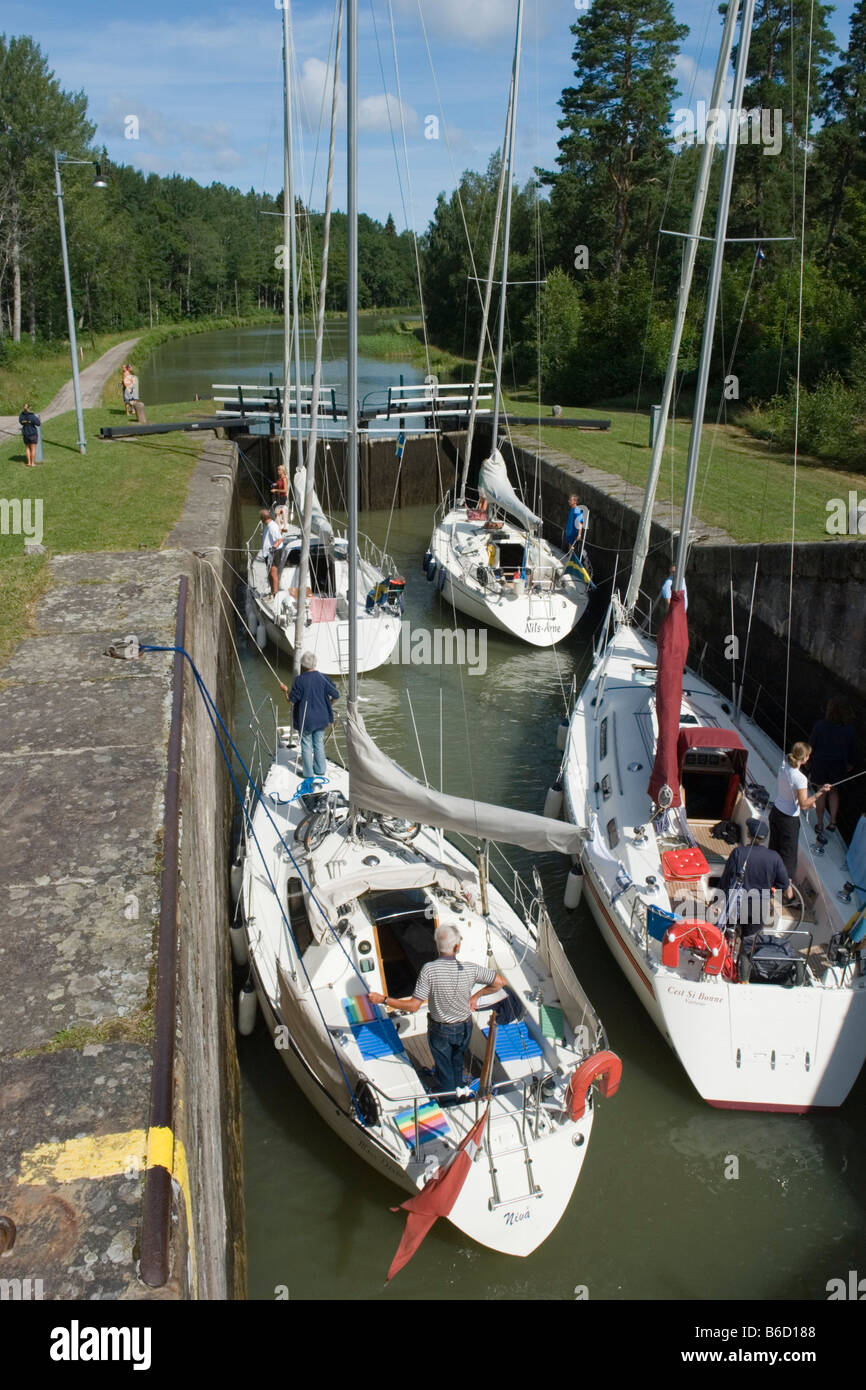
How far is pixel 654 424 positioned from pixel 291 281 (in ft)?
29.8

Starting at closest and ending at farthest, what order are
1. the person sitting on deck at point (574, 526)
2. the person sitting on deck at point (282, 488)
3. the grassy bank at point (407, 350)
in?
the person sitting on deck at point (574, 526) < the person sitting on deck at point (282, 488) < the grassy bank at point (407, 350)

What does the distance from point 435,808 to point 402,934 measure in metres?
1.55

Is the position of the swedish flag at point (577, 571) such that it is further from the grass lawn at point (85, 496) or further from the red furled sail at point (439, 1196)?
the red furled sail at point (439, 1196)

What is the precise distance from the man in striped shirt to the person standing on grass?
15287mm

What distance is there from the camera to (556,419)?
2686 cm

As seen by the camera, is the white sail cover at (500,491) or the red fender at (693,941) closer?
the red fender at (693,941)

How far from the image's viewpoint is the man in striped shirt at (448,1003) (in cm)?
600

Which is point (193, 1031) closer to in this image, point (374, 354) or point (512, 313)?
point (512, 313)

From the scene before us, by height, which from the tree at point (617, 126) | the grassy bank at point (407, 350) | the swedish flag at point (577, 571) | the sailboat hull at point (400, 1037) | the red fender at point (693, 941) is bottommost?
the sailboat hull at point (400, 1037)

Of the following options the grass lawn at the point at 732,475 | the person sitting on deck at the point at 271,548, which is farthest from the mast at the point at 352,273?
the grass lawn at the point at 732,475

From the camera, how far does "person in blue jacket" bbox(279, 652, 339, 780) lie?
9734 millimetres

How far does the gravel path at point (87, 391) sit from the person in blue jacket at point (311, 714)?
1580cm

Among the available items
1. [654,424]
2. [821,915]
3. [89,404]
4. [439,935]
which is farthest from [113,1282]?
[89,404]

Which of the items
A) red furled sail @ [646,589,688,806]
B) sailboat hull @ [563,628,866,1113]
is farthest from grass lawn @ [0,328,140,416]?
sailboat hull @ [563,628,866,1113]
